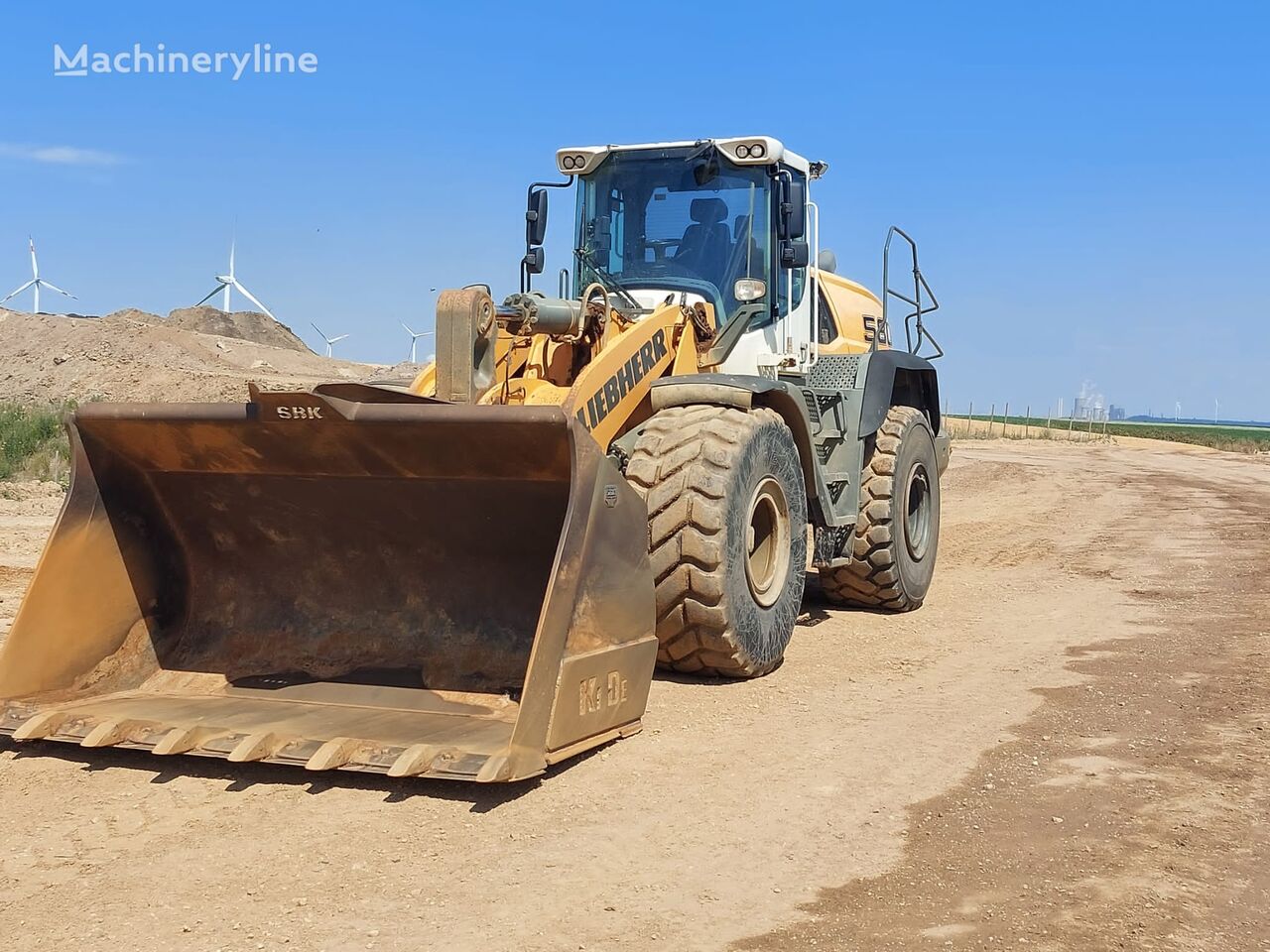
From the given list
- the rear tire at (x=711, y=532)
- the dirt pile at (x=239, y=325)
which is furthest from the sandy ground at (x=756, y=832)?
the dirt pile at (x=239, y=325)

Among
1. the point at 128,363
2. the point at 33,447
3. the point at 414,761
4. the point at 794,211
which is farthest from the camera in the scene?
the point at 128,363

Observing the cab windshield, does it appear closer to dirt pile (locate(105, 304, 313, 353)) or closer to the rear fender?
the rear fender

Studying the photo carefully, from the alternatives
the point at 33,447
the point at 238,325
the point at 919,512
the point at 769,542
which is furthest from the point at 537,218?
the point at 238,325

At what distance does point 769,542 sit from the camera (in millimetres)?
6934

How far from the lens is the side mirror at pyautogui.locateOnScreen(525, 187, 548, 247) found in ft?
26.6

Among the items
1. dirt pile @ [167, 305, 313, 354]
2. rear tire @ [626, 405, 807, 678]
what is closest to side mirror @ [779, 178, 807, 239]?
rear tire @ [626, 405, 807, 678]

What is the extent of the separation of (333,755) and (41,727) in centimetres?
127

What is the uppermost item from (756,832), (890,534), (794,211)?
(794,211)

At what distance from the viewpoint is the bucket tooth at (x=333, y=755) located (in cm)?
461

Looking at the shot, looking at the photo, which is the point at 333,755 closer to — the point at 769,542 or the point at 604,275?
the point at 769,542

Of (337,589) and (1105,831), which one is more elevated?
(337,589)

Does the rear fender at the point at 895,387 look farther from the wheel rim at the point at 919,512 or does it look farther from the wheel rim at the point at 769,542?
the wheel rim at the point at 769,542

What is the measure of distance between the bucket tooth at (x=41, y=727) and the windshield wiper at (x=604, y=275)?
383 cm

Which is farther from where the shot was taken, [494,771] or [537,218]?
[537,218]
